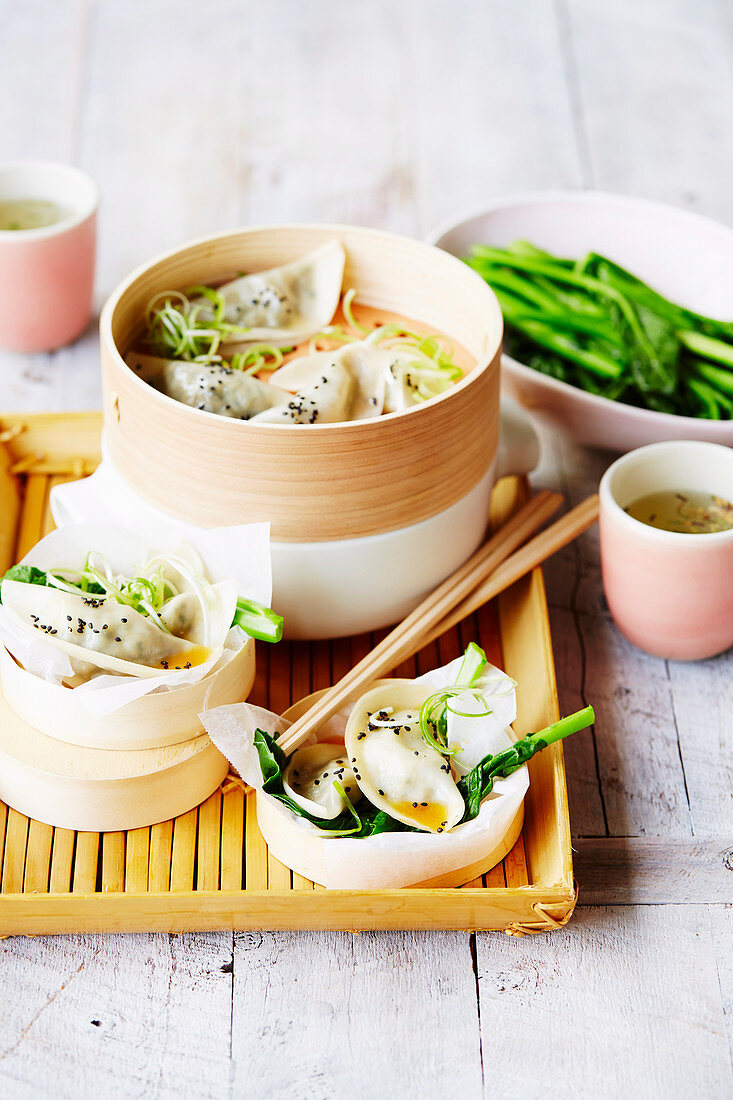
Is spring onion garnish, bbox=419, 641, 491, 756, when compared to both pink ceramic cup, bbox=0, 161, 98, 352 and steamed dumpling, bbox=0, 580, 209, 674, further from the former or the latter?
pink ceramic cup, bbox=0, 161, 98, 352

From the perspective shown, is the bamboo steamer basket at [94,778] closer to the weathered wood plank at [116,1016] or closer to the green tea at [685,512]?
the weathered wood plank at [116,1016]

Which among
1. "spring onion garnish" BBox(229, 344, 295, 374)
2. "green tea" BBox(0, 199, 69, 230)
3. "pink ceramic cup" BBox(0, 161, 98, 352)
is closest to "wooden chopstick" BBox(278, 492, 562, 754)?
"spring onion garnish" BBox(229, 344, 295, 374)

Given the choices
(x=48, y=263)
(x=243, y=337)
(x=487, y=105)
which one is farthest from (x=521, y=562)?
(x=487, y=105)

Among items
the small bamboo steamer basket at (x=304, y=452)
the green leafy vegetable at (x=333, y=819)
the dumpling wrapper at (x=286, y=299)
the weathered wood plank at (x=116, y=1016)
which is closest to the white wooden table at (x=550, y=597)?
the weathered wood plank at (x=116, y=1016)

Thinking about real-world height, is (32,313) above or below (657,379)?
below

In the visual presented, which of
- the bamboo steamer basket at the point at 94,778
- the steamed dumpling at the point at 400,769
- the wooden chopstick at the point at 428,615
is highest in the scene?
the steamed dumpling at the point at 400,769

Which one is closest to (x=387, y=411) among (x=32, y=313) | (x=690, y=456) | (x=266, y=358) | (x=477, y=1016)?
(x=266, y=358)

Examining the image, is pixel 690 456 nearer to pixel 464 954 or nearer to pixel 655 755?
pixel 655 755
